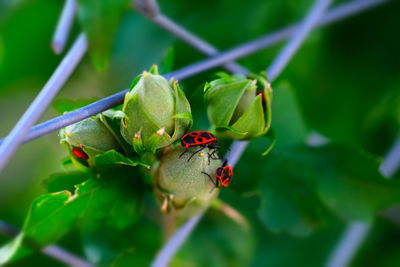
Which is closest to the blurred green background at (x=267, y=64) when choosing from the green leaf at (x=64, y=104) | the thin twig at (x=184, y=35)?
the thin twig at (x=184, y=35)

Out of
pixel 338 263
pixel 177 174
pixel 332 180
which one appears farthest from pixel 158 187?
pixel 338 263

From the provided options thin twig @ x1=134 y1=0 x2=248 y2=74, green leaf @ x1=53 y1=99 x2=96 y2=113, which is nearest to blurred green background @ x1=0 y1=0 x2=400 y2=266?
thin twig @ x1=134 y1=0 x2=248 y2=74

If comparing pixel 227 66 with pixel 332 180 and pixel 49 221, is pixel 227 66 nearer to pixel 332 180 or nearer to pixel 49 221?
pixel 332 180

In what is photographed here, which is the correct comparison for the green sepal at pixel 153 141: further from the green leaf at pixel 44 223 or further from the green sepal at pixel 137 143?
the green leaf at pixel 44 223

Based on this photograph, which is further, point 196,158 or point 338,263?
point 338,263

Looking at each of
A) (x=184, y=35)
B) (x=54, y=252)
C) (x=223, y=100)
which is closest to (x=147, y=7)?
(x=184, y=35)

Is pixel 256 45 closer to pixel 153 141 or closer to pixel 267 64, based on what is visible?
pixel 267 64
